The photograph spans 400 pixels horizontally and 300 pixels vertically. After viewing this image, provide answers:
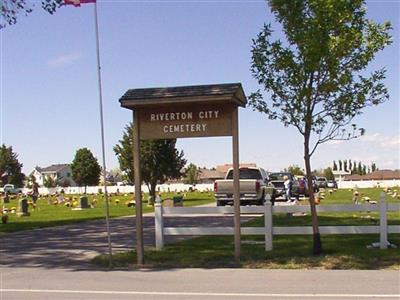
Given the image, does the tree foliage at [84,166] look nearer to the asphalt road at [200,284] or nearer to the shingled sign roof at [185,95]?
the shingled sign roof at [185,95]

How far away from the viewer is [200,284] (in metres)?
9.44

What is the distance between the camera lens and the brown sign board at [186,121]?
1220 centimetres

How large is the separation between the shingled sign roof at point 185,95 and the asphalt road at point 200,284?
11.3ft

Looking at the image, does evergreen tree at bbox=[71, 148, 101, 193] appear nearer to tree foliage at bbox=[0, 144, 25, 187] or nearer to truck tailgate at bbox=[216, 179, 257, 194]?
tree foliage at bbox=[0, 144, 25, 187]

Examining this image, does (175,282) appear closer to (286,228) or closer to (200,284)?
(200,284)

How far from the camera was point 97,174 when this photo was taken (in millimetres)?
92562

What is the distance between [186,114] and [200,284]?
4168mm

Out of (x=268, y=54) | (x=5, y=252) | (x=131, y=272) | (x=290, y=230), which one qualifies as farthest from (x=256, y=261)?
(x=5, y=252)

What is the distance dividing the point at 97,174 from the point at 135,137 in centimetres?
8154

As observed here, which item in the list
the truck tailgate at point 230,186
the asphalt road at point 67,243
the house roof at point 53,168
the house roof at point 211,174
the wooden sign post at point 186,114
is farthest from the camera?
the house roof at point 53,168

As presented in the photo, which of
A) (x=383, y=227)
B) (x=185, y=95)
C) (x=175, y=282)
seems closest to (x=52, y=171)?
(x=185, y=95)

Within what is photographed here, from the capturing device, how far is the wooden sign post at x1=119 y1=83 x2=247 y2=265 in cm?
1197

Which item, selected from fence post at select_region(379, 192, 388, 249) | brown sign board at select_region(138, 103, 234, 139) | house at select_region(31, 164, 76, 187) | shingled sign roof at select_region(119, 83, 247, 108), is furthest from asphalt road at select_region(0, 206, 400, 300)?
house at select_region(31, 164, 76, 187)

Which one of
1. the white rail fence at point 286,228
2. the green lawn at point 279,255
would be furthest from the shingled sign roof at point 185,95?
the green lawn at point 279,255
